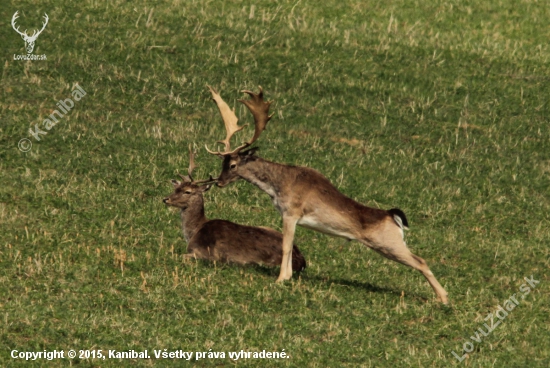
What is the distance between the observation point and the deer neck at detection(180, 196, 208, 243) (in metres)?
16.2

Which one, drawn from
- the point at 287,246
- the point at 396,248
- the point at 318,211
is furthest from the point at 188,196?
the point at 396,248

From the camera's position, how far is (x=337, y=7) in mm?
31141

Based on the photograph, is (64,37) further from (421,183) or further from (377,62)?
(421,183)

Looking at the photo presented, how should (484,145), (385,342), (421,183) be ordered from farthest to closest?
(484,145) → (421,183) → (385,342)

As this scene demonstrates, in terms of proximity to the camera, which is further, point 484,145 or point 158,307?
point 484,145

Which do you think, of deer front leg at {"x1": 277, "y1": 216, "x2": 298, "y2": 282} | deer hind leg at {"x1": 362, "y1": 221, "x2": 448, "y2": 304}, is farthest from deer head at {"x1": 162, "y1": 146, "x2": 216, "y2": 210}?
deer hind leg at {"x1": 362, "y1": 221, "x2": 448, "y2": 304}

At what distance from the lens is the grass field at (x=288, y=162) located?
1270 cm

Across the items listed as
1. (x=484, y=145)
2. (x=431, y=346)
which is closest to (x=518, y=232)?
(x=484, y=145)

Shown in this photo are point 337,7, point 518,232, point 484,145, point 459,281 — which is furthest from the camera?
point 337,7

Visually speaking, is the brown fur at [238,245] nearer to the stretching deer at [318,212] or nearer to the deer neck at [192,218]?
the deer neck at [192,218]

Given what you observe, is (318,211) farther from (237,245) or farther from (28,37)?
(28,37)

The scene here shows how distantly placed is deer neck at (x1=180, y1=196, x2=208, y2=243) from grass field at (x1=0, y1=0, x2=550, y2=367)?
0.99ft

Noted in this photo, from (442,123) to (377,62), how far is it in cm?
359

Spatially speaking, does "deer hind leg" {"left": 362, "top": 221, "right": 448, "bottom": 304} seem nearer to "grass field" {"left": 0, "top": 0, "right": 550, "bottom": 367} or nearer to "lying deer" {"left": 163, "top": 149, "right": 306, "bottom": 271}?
"grass field" {"left": 0, "top": 0, "right": 550, "bottom": 367}
